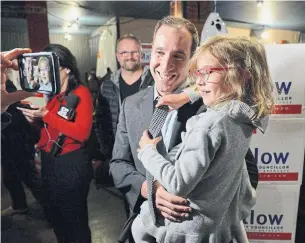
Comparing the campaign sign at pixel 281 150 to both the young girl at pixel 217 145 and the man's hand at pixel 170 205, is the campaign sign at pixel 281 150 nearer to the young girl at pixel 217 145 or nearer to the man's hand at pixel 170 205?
the young girl at pixel 217 145

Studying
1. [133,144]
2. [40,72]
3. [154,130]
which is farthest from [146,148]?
[40,72]

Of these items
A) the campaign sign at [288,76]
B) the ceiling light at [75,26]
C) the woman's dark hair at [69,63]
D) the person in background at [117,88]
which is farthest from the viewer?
the ceiling light at [75,26]

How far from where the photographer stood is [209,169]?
2.32 feet

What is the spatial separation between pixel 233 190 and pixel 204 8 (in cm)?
326

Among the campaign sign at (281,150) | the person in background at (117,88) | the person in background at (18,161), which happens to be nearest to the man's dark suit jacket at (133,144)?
the campaign sign at (281,150)

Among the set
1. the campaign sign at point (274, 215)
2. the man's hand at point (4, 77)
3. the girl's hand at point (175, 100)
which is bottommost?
the campaign sign at point (274, 215)

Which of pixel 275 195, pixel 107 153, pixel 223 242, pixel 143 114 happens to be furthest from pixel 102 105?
pixel 223 242

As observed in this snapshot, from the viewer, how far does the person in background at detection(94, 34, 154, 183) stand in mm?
1985

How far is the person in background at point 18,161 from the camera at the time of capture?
1.54 meters

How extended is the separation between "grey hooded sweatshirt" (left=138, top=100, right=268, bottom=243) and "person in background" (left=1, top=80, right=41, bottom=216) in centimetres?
102

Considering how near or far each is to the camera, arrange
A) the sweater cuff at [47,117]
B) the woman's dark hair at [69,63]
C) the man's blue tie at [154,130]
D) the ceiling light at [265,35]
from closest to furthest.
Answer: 1. the man's blue tie at [154,130]
2. the sweater cuff at [47,117]
3. the woman's dark hair at [69,63]
4. the ceiling light at [265,35]

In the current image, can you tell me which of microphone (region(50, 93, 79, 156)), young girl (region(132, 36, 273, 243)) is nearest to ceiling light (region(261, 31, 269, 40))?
microphone (region(50, 93, 79, 156))

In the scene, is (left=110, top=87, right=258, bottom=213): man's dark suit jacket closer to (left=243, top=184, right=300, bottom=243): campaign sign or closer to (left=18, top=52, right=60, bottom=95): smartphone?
(left=18, top=52, right=60, bottom=95): smartphone

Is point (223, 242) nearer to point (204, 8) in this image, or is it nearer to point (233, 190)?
point (233, 190)
